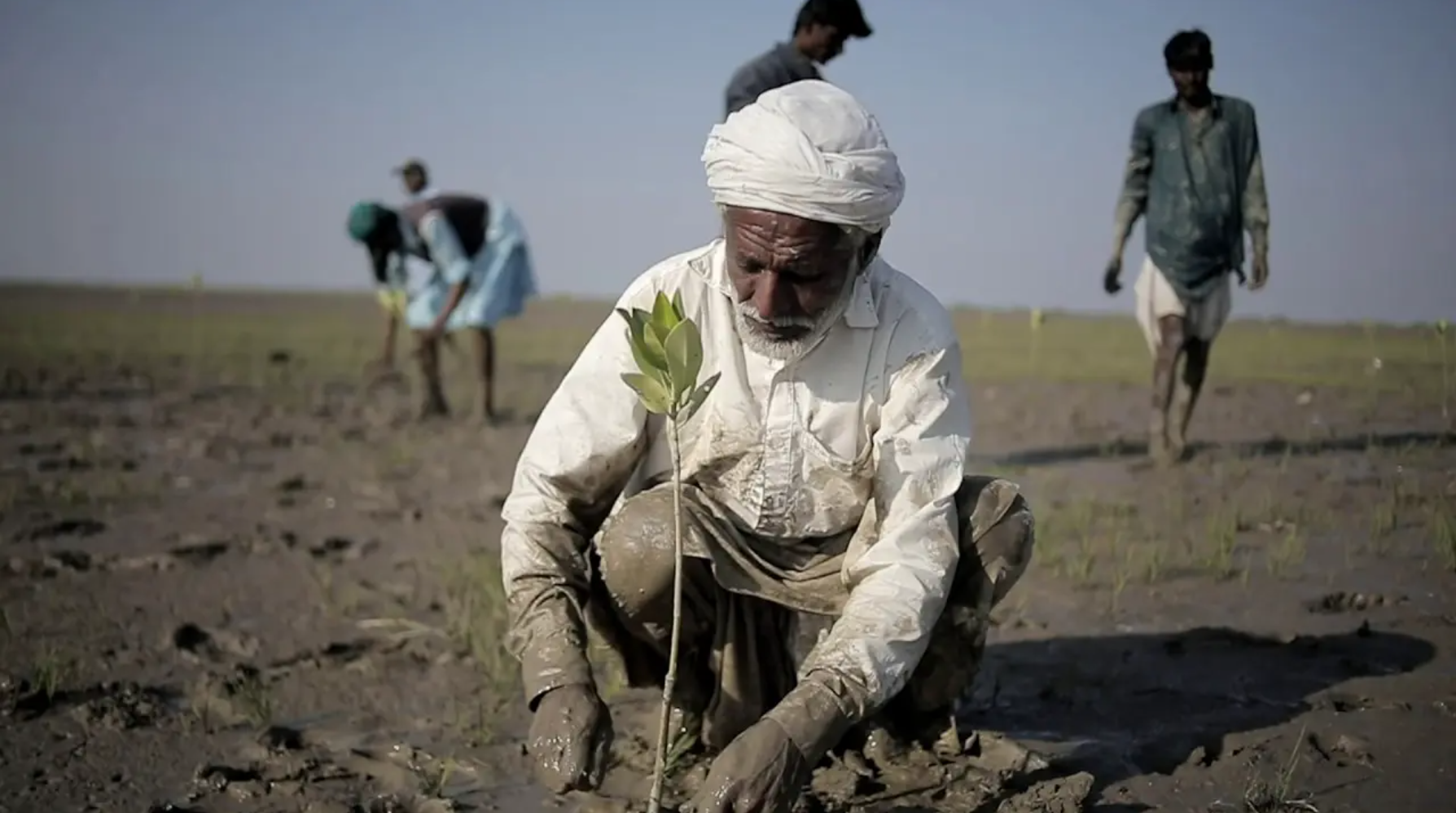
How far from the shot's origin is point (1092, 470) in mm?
6754

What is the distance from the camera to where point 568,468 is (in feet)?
8.70

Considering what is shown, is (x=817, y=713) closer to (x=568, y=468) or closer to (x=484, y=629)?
(x=568, y=468)

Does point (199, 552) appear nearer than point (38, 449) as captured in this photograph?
Yes

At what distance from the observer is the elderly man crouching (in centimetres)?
242

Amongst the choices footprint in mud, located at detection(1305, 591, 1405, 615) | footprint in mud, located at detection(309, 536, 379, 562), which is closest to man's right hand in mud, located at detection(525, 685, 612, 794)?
footprint in mud, located at detection(1305, 591, 1405, 615)

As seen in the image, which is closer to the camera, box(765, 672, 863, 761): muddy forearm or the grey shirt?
box(765, 672, 863, 761): muddy forearm

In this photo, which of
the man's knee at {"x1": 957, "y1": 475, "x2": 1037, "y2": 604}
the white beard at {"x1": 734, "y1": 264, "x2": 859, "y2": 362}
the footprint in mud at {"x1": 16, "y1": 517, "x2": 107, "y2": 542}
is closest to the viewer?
the white beard at {"x1": 734, "y1": 264, "x2": 859, "y2": 362}

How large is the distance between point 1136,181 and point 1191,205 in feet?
1.04

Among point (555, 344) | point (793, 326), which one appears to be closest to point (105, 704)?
point (793, 326)

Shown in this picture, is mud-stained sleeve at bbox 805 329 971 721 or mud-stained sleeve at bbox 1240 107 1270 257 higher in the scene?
mud-stained sleeve at bbox 1240 107 1270 257

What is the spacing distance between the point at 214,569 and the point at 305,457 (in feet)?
9.67

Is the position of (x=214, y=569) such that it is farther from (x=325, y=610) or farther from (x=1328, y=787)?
(x=1328, y=787)

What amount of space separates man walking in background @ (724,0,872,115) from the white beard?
304 centimetres

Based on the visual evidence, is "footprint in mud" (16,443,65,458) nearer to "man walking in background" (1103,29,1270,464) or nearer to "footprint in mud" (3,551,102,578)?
"footprint in mud" (3,551,102,578)
